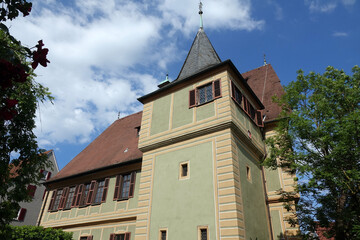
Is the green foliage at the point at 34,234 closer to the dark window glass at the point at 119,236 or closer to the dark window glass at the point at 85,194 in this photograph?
the dark window glass at the point at 85,194

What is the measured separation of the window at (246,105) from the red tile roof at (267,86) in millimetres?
943

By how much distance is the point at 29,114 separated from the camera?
6.14 metres

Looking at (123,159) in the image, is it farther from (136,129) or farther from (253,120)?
(253,120)

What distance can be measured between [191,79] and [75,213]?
11.6m

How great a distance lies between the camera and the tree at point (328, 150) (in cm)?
971

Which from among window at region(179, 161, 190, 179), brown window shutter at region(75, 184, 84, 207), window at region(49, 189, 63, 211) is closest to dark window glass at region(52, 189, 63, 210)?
window at region(49, 189, 63, 211)

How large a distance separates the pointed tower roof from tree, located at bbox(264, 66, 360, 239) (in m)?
5.51

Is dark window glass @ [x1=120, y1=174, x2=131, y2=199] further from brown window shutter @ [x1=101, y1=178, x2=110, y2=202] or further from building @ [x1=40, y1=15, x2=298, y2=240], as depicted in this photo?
brown window shutter @ [x1=101, y1=178, x2=110, y2=202]

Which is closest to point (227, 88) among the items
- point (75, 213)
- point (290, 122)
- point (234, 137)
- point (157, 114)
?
point (234, 137)

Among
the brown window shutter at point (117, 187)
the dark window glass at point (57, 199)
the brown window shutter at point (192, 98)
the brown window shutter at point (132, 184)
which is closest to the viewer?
the brown window shutter at point (192, 98)

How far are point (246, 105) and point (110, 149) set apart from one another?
11022 millimetres

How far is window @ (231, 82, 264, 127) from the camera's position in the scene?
13000mm

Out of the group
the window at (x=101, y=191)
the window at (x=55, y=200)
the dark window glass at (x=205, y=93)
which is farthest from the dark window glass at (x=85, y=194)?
the dark window glass at (x=205, y=93)

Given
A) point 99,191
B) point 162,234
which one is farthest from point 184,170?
point 99,191
